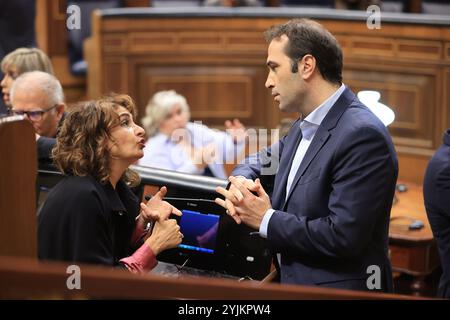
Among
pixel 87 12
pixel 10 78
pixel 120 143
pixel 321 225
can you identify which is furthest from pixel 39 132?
pixel 87 12

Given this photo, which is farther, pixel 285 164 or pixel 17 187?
pixel 285 164

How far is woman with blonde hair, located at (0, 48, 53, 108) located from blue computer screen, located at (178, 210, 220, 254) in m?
1.45

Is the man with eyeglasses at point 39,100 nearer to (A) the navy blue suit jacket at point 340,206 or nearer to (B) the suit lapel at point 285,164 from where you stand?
(B) the suit lapel at point 285,164

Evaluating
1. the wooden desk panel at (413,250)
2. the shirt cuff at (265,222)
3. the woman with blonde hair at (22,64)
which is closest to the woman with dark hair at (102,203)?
the shirt cuff at (265,222)

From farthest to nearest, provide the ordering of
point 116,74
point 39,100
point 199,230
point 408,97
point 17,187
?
point 116,74, point 408,97, point 39,100, point 199,230, point 17,187

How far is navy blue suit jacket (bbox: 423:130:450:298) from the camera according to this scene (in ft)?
8.07

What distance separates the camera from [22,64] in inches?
142

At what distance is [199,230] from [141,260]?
0.29m

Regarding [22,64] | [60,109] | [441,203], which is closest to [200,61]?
[22,64]

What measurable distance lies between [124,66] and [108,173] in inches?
148

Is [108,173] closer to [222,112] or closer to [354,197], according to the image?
[354,197]

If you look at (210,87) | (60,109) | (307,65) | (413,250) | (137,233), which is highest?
(307,65)

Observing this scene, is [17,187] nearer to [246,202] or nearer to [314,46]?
[246,202]

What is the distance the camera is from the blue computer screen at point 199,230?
2.38 metres
